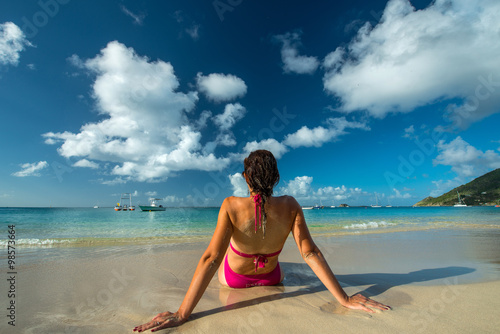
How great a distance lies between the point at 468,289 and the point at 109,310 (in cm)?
449

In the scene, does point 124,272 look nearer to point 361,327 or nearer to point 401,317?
point 361,327

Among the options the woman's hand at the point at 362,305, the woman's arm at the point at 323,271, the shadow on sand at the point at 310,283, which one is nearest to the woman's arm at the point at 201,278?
the shadow on sand at the point at 310,283

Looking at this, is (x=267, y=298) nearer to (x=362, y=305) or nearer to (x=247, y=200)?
(x=362, y=305)

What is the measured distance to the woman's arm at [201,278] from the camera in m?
1.97

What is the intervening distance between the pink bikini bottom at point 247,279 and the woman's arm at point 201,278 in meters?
0.78

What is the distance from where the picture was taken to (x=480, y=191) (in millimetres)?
88625

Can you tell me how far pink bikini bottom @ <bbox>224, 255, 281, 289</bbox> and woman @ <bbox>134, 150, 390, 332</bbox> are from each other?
18.7 inches

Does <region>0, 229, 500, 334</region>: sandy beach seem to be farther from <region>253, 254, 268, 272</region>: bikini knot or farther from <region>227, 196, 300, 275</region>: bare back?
<region>227, 196, 300, 275</region>: bare back

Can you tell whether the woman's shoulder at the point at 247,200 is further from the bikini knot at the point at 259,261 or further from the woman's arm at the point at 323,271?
the bikini knot at the point at 259,261

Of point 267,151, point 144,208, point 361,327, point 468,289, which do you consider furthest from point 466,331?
point 144,208

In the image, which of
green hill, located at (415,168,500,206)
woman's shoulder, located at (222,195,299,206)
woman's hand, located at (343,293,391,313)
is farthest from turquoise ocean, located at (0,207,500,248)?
green hill, located at (415,168,500,206)

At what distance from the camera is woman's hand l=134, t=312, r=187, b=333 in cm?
193

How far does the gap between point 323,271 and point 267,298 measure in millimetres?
800

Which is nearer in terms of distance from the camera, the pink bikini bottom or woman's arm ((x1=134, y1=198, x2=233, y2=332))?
woman's arm ((x1=134, y1=198, x2=233, y2=332))
